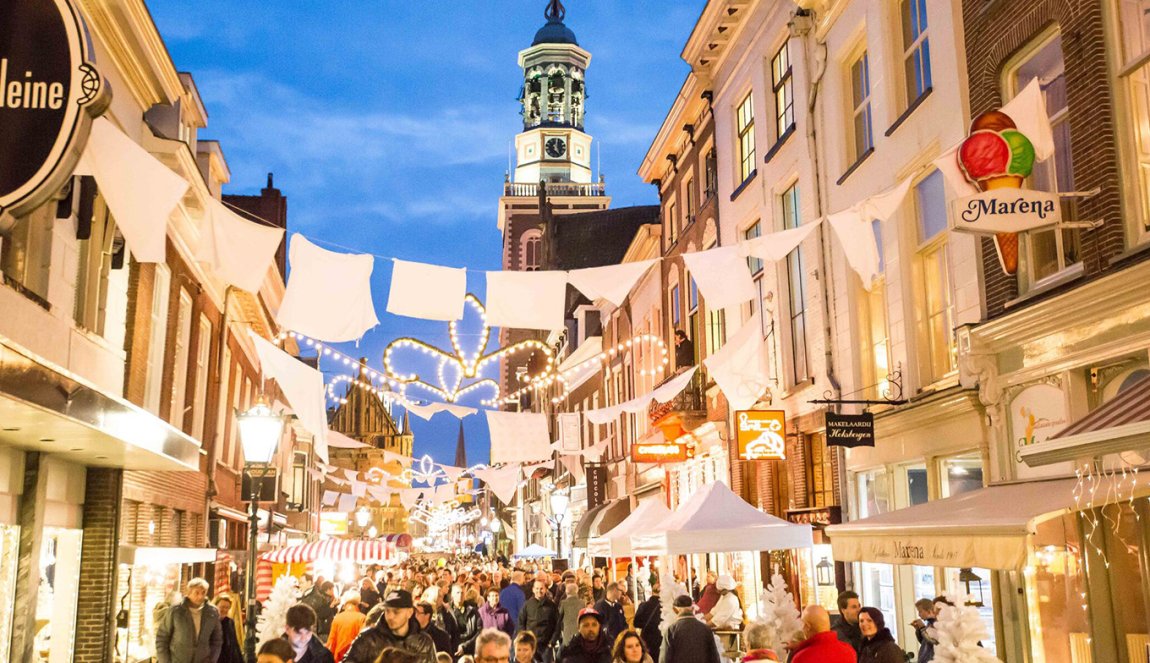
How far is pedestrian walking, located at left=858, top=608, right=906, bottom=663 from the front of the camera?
9703 mm

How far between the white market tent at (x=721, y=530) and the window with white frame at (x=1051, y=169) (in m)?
4.64

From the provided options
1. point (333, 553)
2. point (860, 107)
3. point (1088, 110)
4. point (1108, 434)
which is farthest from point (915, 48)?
point (333, 553)

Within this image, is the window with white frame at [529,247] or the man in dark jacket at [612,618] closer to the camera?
the man in dark jacket at [612,618]

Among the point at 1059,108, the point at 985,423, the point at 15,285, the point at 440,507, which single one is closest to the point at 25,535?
the point at 15,285

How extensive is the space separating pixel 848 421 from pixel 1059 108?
5296mm

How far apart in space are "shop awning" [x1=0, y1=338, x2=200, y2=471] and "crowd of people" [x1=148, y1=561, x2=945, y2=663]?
1759 millimetres

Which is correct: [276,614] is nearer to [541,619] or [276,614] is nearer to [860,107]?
[541,619]

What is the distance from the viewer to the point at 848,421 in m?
15.0

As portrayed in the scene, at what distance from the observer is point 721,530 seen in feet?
47.1

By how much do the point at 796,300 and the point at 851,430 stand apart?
4893 mm

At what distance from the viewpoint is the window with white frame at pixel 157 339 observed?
18.0 m

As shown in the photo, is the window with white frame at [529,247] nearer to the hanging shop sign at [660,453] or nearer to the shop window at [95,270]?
the hanging shop sign at [660,453]

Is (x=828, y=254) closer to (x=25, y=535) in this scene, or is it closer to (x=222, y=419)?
(x=25, y=535)

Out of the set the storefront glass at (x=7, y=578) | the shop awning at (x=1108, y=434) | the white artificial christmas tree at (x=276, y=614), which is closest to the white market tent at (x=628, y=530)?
the white artificial christmas tree at (x=276, y=614)
